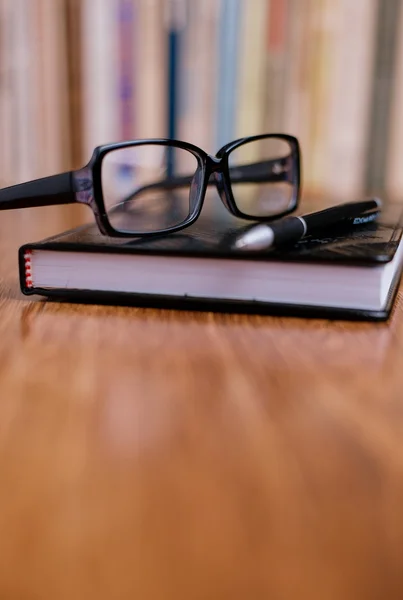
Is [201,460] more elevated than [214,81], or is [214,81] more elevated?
[214,81]

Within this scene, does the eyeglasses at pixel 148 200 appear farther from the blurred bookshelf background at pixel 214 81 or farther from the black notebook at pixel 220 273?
the blurred bookshelf background at pixel 214 81

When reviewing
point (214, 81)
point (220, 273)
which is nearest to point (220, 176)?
point (220, 273)

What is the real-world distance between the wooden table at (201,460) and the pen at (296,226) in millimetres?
56

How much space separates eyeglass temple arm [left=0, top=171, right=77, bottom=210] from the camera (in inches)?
21.3

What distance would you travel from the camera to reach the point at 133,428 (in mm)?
309

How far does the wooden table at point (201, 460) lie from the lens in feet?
0.69

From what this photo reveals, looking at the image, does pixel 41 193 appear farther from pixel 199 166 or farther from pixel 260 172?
pixel 260 172

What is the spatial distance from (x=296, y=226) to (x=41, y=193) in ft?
0.65

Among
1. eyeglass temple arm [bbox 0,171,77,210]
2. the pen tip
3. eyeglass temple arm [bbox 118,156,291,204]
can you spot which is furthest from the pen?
eyeglass temple arm [bbox 118,156,291,204]

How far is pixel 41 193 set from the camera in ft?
1.79

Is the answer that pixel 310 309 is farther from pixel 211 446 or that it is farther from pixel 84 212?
pixel 84 212

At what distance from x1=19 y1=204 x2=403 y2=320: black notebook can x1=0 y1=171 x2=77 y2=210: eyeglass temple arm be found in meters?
0.03

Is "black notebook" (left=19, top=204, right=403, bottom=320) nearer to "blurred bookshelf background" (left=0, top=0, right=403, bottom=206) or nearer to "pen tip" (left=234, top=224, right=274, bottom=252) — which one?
"pen tip" (left=234, top=224, right=274, bottom=252)

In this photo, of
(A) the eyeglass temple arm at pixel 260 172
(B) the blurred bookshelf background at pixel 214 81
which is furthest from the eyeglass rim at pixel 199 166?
(B) the blurred bookshelf background at pixel 214 81
